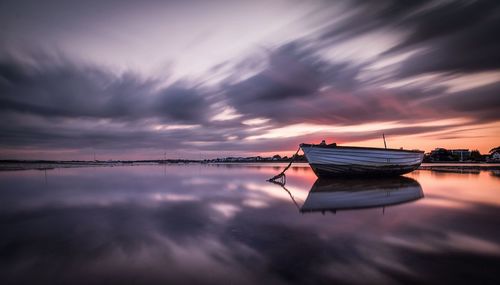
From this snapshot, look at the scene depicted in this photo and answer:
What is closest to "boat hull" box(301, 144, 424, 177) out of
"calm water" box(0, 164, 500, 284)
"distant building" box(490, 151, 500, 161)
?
"calm water" box(0, 164, 500, 284)

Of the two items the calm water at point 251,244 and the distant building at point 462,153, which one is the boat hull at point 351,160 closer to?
the calm water at point 251,244

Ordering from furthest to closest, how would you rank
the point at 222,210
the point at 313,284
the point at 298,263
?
1. the point at 222,210
2. the point at 298,263
3. the point at 313,284

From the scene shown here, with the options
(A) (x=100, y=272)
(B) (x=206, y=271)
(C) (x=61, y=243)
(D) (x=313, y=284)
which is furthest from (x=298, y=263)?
(C) (x=61, y=243)

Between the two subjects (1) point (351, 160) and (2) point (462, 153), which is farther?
(2) point (462, 153)

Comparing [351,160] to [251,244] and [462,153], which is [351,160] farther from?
[462,153]

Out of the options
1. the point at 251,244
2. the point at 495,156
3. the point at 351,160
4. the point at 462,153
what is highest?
the point at 351,160

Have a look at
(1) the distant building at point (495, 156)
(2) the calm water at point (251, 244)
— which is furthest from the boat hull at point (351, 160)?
(1) the distant building at point (495, 156)

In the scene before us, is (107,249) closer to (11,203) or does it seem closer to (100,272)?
(100,272)

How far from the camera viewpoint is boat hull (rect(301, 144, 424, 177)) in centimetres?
2319

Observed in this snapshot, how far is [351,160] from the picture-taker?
76.9ft

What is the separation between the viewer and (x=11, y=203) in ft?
41.9

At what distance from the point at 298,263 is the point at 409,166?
93.7 ft

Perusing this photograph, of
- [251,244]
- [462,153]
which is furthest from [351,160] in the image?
[462,153]

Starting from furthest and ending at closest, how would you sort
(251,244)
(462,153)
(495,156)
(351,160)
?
(462,153)
(495,156)
(351,160)
(251,244)
